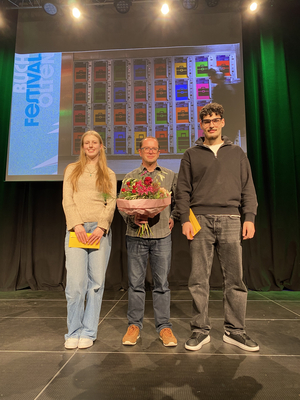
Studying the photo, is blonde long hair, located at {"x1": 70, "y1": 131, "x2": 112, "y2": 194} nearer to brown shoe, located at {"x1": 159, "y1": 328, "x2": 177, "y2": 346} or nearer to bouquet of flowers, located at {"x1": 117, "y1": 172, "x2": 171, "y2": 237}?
bouquet of flowers, located at {"x1": 117, "y1": 172, "x2": 171, "y2": 237}

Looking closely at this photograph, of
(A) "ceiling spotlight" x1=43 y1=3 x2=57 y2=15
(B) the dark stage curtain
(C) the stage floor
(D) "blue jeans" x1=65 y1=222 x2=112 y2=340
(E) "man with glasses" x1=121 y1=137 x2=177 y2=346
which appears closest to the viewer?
(C) the stage floor

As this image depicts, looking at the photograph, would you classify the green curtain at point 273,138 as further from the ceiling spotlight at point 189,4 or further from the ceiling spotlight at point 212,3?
the ceiling spotlight at point 189,4

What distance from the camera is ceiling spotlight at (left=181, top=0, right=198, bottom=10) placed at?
150 inches

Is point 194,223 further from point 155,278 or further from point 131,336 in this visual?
point 131,336

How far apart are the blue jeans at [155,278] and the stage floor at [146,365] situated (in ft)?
0.57

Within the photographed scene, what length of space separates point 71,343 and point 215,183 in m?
1.49


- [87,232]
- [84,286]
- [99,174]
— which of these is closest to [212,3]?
[99,174]

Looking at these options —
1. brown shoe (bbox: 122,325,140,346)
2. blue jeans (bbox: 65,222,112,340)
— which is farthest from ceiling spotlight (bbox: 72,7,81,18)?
brown shoe (bbox: 122,325,140,346)

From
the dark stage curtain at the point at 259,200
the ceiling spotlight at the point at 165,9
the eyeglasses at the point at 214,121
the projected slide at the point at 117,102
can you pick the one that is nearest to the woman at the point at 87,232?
the eyeglasses at the point at 214,121

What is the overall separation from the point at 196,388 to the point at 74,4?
4667 mm

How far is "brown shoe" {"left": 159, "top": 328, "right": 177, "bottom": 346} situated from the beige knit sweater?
84 cm

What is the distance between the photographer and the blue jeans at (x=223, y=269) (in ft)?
6.22

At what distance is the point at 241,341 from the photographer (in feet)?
6.03

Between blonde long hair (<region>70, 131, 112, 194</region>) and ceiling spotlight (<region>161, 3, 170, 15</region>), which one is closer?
blonde long hair (<region>70, 131, 112, 194</region>)
